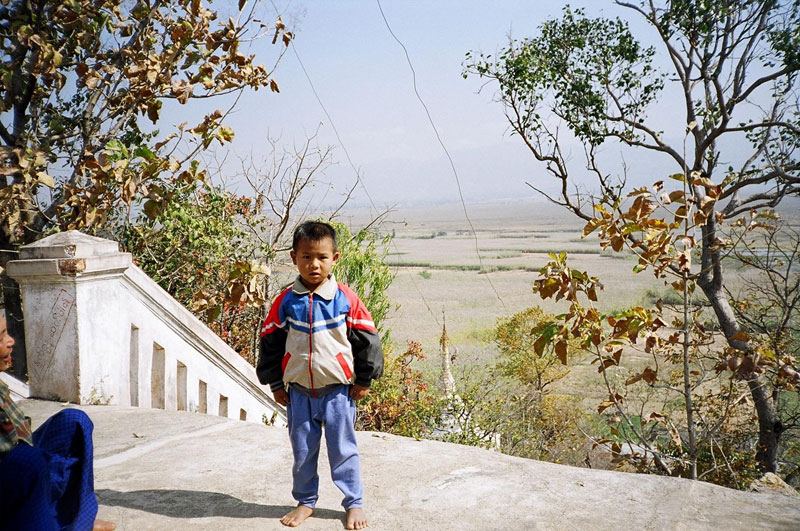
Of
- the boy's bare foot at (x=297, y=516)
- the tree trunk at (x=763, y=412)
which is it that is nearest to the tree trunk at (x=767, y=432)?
→ the tree trunk at (x=763, y=412)

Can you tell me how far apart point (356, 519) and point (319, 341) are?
2.39ft

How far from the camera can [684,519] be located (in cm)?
239

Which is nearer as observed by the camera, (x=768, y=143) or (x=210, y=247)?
(x=210, y=247)

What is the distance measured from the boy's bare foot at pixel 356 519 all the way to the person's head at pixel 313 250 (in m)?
0.96

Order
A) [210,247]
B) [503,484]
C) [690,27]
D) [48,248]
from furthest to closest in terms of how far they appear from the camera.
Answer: [690,27], [210,247], [48,248], [503,484]

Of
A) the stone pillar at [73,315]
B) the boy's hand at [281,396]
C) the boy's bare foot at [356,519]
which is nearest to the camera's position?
the boy's bare foot at [356,519]

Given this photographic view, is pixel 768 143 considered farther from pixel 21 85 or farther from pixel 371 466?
pixel 21 85

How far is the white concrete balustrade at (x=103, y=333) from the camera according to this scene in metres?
3.75

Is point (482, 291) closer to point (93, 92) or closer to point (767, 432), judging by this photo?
point (767, 432)

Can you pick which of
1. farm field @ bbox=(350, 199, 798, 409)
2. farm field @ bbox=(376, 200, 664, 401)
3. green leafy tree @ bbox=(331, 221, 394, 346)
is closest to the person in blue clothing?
green leafy tree @ bbox=(331, 221, 394, 346)

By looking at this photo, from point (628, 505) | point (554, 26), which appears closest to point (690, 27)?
point (554, 26)

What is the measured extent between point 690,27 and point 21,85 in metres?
9.10

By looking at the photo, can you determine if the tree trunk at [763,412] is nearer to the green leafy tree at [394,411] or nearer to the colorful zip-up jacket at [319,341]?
the green leafy tree at [394,411]

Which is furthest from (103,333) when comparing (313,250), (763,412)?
(763,412)
